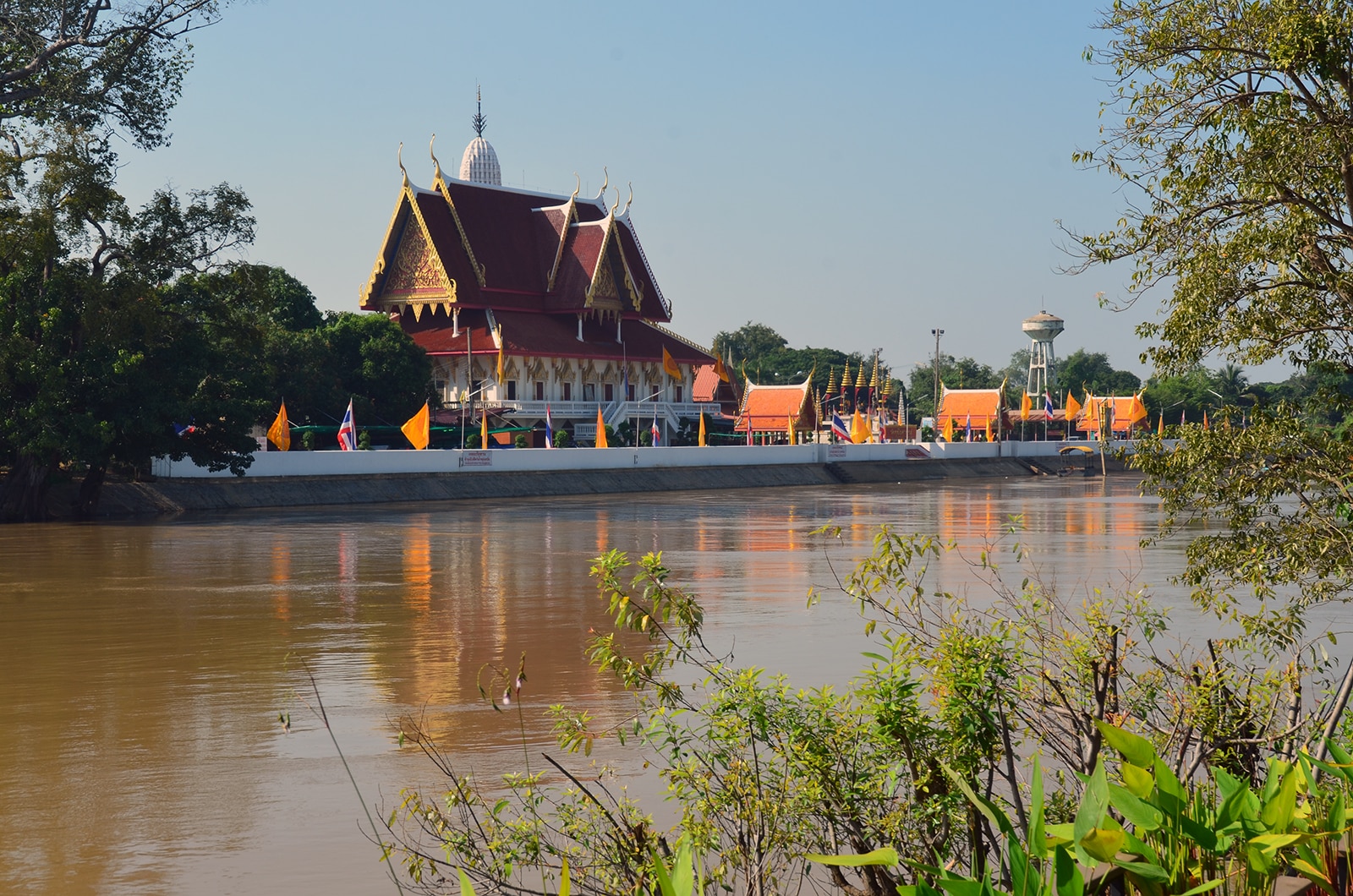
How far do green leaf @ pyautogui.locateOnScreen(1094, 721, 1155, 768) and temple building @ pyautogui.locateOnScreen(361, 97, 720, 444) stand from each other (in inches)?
1691

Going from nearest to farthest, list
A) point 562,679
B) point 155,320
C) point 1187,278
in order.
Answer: point 1187,278
point 562,679
point 155,320

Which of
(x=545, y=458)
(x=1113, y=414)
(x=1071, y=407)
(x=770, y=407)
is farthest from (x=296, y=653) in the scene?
(x=1113, y=414)

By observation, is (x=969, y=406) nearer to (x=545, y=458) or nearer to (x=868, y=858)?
(x=545, y=458)

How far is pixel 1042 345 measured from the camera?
97.2 m

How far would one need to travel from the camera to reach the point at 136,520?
87.3ft

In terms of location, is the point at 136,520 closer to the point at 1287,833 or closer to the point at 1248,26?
the point at 1248,26

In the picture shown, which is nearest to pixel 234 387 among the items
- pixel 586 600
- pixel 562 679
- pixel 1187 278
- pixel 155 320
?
pixel 155 320

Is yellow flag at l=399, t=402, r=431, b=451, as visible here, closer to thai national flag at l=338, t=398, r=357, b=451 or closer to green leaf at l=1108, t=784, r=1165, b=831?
thai national flag at l=338, t=398, r=357, b=451

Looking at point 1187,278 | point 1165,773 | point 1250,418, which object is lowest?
point 1165,773

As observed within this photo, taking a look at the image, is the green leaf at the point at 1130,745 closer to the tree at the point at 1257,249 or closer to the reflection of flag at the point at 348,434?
the tree at the point at 1257,249

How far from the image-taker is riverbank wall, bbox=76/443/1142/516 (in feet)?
97.9

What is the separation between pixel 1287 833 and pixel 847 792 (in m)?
1.65

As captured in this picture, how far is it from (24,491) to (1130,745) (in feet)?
89.3

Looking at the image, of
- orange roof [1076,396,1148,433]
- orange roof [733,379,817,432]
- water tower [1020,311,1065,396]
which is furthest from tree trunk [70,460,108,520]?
water tower [1020,311,1065,396]
